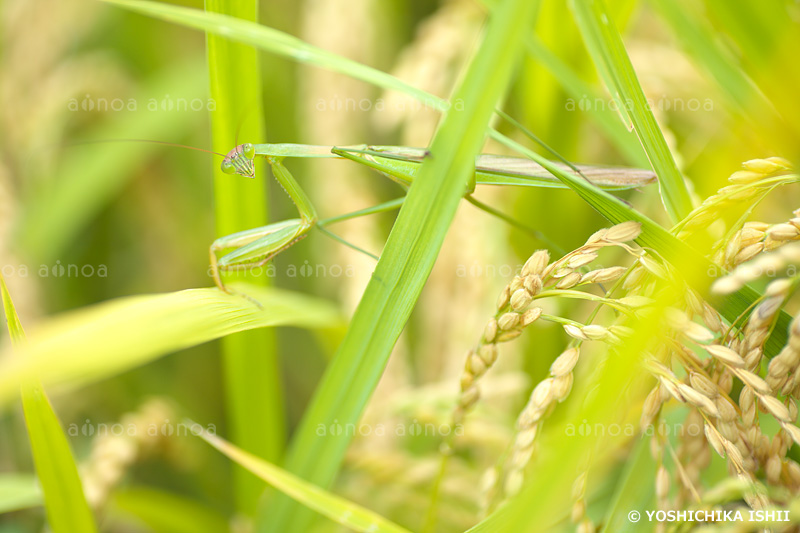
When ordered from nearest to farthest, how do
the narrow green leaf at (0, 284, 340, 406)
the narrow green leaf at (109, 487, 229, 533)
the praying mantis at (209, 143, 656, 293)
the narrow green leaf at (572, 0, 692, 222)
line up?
the narrow green leaf at (0, 284, 340, 406)
the narrow green leaf at (572, 0, 692, 222)
the praying mantis at (209, 143, 656, 293)
the narrow green leaf at (109, 487, 229, 533)

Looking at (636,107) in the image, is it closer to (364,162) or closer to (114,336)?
(364,162)

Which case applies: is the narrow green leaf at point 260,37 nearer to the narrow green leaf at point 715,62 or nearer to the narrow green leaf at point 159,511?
the narrow green leaf at point 715,62

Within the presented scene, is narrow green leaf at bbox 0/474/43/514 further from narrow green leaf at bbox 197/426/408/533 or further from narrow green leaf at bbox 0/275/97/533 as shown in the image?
narrow green leaf at bbox 197/426/408/533

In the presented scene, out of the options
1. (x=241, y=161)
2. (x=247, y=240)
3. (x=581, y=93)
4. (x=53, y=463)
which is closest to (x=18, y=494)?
(x=53, y=463)

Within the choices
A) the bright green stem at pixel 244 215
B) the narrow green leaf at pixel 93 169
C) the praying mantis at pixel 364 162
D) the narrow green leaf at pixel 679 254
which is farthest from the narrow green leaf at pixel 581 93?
the narrow green leaf at pixel 93 169

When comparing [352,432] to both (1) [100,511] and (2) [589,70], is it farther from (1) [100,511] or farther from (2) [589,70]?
(2) [589,70]

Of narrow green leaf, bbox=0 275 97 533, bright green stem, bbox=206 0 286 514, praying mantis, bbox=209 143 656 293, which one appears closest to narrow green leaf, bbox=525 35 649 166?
praying mantis, bbox=209 143 656 293
